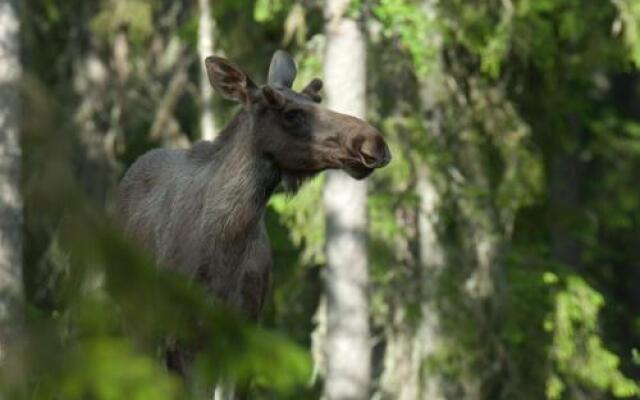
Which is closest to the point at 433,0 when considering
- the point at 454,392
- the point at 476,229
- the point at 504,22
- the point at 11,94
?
the point at 504,22

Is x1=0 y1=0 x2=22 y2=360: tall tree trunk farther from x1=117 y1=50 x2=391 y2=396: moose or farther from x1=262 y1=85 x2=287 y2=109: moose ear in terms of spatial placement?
x1=262 y1=85 x2=287 y2=109: moose ear

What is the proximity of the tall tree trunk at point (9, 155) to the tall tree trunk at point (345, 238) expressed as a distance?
2809mm

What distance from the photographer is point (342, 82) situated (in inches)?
543

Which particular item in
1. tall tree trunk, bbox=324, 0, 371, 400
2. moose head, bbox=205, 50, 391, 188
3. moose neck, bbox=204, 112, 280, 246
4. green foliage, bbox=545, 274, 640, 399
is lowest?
green foliage, bbox=545, 274, 640, 399

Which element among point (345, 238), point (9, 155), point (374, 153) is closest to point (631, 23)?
point (345, 238)

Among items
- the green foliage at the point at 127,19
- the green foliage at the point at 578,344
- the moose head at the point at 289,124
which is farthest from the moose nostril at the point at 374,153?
the green foliage at the point at 127,19

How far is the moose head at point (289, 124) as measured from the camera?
9062 mm

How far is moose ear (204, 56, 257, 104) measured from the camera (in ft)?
30.5

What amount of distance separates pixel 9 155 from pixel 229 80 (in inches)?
148

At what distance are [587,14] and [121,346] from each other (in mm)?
17131

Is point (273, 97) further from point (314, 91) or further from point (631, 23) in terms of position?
point (631, 23)

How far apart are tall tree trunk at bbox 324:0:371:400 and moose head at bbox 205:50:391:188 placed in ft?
13.2

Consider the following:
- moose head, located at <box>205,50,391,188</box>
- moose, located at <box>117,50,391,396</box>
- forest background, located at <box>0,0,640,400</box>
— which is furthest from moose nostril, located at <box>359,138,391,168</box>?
forest background, located at <box>0,0,640,400</box>

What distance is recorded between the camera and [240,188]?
30.9ft
